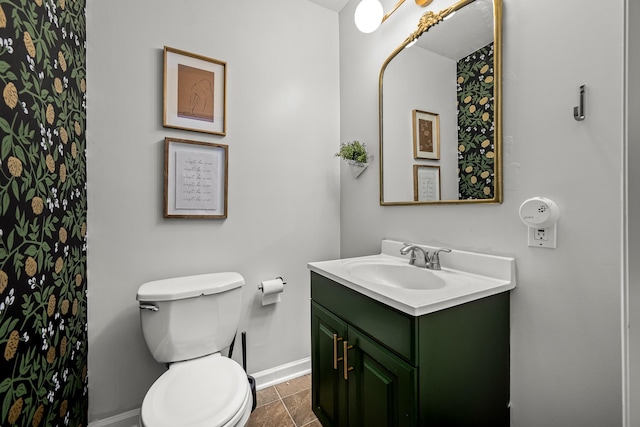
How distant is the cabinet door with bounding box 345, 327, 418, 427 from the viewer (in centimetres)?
83

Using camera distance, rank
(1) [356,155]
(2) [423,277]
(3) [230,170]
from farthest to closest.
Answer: (1) [356,155], (3) [230,170], (2) [423,277]

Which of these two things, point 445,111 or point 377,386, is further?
point 445,111

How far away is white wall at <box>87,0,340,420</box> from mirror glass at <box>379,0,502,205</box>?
554mm

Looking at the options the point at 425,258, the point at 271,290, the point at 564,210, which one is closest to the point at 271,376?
the point at 271,290

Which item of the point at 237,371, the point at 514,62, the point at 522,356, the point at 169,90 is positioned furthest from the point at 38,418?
the point at 514,62

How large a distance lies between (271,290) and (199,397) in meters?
0.70

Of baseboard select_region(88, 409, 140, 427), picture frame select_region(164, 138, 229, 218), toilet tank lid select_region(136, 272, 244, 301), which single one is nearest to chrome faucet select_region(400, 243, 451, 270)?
toilet tank lid select_region(136, 272, 244, 301)

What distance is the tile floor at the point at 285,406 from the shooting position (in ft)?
4.68

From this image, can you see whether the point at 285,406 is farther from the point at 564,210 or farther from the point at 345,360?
the point at 564,210

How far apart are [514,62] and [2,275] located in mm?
1810

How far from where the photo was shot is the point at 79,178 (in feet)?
4.04

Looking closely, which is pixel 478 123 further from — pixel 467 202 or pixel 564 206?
pixel 564 206

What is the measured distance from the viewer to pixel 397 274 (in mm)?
1345

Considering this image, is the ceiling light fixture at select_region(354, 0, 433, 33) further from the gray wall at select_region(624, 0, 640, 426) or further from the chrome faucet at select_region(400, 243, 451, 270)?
the gray wall at select_region(624, 0, 640, 426)
